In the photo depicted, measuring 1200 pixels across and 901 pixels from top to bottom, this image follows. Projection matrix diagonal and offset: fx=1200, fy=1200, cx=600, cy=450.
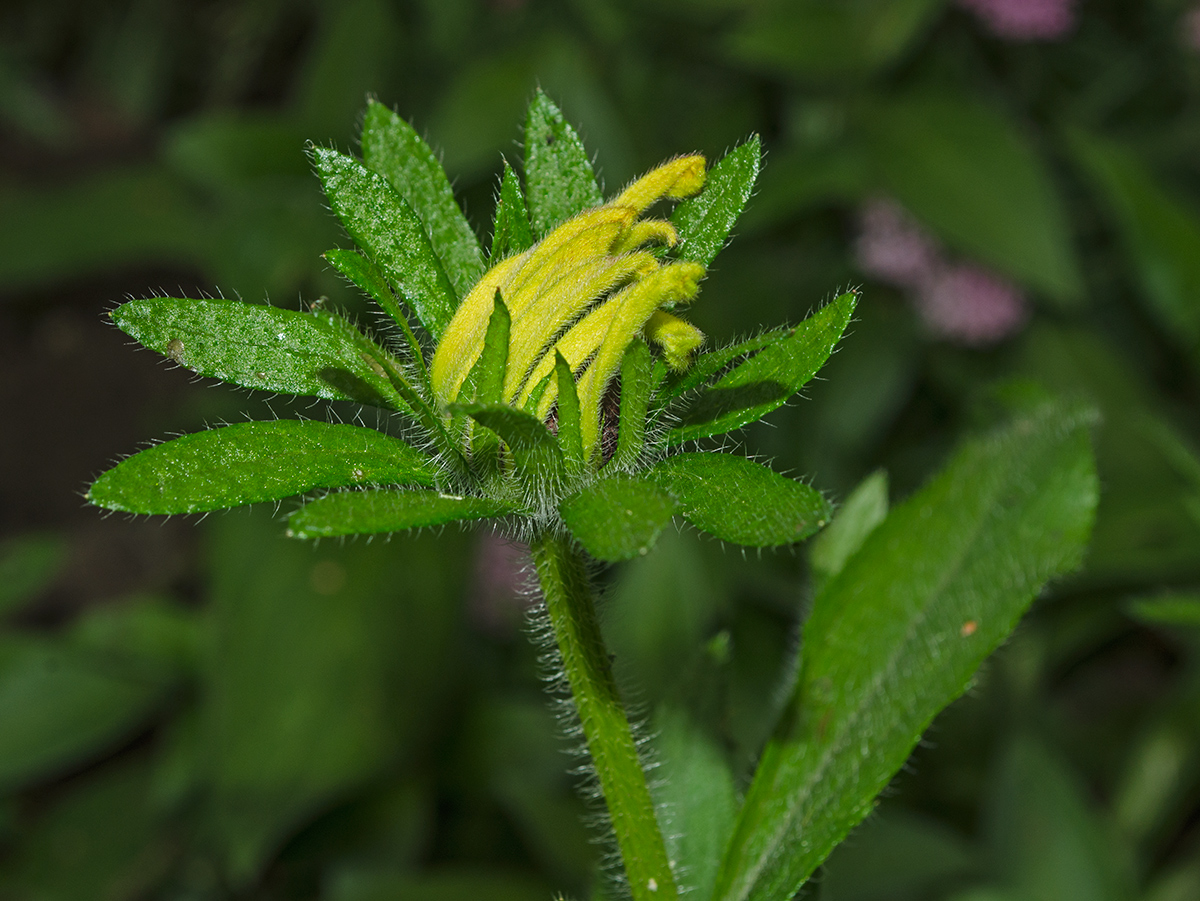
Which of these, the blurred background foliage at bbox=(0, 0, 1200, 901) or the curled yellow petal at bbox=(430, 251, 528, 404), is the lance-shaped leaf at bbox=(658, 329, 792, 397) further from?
the blurred background foliage at bbox=(0, 0, 1200, 901)

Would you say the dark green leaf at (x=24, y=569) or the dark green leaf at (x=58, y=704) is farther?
the dark green leaf at (x=58, y=704)

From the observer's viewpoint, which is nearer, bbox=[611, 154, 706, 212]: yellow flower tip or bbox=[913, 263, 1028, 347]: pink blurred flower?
bbox=[611, 154, 706, 212]: yellow flower tip

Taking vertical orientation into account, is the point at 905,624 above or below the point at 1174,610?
above

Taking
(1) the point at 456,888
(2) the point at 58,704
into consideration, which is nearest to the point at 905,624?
(1) the point at 456,888

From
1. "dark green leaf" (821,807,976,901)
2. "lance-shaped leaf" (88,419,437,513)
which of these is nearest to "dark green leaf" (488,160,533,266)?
"lance-shaped leaf" (88,419,437,513)

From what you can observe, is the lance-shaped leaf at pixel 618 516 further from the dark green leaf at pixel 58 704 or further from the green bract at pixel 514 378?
the dark green leaf at pixel 58 704

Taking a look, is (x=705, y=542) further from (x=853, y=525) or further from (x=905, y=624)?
(x=905, y=624)

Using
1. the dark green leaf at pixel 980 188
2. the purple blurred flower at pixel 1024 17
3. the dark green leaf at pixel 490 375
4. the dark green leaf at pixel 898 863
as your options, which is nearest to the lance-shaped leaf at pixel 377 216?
the dark green leaf at pixel 490 375
